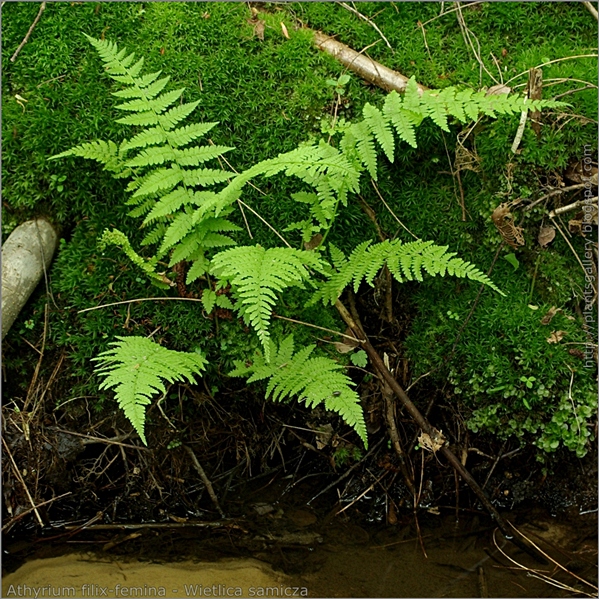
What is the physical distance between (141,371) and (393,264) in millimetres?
1639

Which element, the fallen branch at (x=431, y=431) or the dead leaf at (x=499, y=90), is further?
the dead leaf at (x=499, y=90)

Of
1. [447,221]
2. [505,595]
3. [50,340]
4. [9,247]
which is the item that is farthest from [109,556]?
[447,221]

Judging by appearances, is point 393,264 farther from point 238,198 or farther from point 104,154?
point 104,154

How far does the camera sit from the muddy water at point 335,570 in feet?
12.1

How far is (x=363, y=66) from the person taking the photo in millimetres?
4281

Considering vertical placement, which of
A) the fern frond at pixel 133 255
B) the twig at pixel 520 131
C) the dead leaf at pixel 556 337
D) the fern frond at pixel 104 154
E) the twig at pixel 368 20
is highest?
the twig at pixel 368 20

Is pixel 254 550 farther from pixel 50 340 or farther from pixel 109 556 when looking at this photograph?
pixel 50 340

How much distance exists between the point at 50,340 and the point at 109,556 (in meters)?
1.51

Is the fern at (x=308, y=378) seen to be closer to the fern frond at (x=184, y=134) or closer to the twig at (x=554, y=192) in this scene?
the fern frond at (x=184, y=134)

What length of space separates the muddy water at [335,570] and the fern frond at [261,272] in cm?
147

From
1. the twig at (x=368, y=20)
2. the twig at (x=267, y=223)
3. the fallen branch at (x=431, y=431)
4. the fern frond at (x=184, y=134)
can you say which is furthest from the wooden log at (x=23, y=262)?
the twig at (x=368, y=20)

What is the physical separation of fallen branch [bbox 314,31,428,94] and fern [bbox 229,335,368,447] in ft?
6.40

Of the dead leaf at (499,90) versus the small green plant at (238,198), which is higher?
the dead leaf at (499,90)

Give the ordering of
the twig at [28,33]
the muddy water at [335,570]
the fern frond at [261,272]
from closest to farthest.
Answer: the fern frond at [261,272] < the muddy water at [335,570] < the twig at [28,33]
